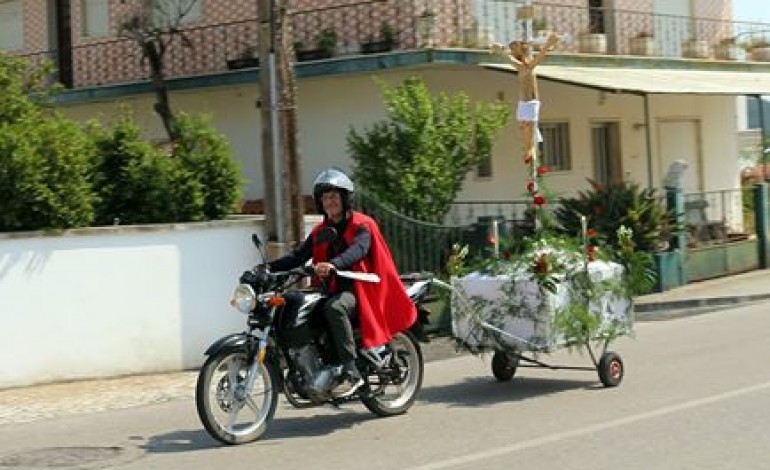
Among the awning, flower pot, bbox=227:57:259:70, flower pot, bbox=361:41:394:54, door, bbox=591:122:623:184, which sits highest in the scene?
flower pot, bbox=227:57:259:70

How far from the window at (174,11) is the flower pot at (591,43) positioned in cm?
662

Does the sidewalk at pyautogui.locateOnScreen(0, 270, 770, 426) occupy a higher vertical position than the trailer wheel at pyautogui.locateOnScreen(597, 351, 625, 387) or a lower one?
lower

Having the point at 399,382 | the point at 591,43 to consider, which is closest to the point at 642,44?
the point at 591,43

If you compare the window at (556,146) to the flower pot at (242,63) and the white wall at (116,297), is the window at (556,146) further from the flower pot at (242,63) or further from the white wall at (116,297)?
the white wall at (116,297)

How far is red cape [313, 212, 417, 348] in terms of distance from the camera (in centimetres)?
880

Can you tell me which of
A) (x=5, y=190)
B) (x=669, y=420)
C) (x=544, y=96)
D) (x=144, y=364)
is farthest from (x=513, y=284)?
(x=544, y=96)

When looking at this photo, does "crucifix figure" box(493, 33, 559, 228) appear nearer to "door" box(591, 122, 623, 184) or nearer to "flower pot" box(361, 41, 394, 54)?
"flower pot" box(361, 41, 394, 54)

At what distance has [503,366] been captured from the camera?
10.7 metres

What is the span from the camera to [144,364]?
12.4m

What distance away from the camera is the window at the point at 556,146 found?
70.2ft

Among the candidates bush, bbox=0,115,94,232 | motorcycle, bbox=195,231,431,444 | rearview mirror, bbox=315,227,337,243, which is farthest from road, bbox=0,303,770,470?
bush, bbox=0,115,94,232

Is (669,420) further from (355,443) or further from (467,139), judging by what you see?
(467,139)

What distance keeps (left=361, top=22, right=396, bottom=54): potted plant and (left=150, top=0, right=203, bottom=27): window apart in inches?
155

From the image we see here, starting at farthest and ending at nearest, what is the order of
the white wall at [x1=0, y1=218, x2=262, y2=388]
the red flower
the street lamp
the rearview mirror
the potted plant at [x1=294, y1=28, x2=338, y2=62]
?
the potted plant at [x1=294, y1=28, x2=338, y2=62]
the street lamp
the white wall at [x1=0, y1=218, x2=262, y2=388]
the red flower
the rearview mirror
